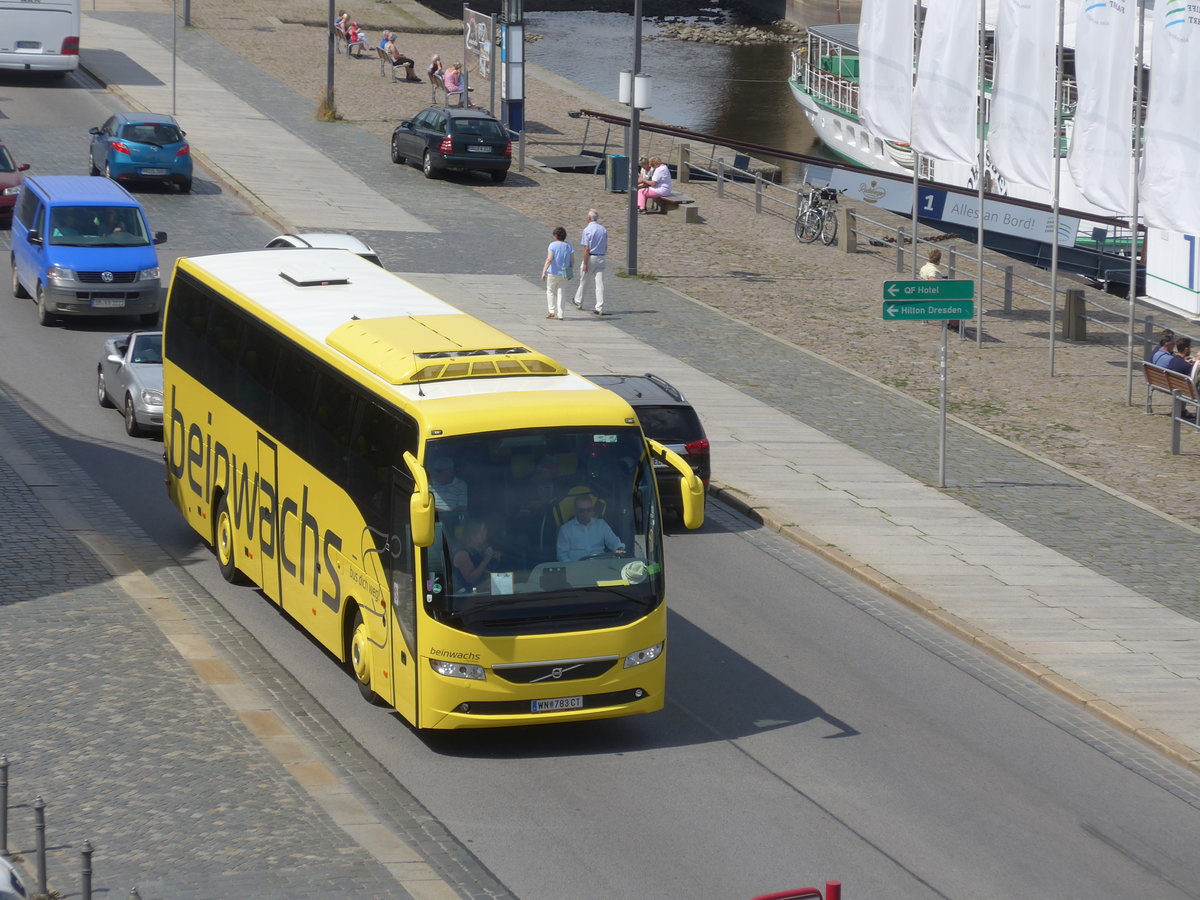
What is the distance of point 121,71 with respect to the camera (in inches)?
1946

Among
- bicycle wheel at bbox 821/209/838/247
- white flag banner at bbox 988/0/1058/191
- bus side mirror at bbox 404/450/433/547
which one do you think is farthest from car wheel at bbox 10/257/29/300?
bus side mirror at bbox 404/450/433/547

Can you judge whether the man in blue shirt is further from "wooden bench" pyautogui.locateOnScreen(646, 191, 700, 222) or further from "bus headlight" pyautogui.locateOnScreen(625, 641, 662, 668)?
"wooden bench" pyautogui.locateOnScreen(646, 191, 700, 222)

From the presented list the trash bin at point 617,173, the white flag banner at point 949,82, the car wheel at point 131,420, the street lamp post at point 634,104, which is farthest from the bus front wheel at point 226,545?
the trash bin at point 617,173

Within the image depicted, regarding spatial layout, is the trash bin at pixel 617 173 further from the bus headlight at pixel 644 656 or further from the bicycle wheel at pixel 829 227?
the bus headlight at pixel 644 656

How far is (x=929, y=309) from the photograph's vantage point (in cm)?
2117

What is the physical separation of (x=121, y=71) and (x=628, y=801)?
137 feet

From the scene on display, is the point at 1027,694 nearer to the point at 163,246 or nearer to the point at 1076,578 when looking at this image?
the point at 1076,578

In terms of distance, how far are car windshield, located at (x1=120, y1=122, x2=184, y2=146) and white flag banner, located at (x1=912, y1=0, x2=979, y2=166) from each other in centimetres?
1548

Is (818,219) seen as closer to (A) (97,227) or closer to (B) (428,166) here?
(B) (428,166)

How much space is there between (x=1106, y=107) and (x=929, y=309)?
29.1 feet

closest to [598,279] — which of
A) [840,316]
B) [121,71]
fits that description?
[840,316]

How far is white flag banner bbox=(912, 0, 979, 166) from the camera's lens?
103 feet

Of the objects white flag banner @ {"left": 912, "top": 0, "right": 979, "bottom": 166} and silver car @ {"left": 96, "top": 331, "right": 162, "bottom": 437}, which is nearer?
silver car @ {"left": 96, "top": 331, "right": 162, "bottom": 437}

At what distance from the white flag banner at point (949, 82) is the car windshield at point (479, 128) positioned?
469 inches
